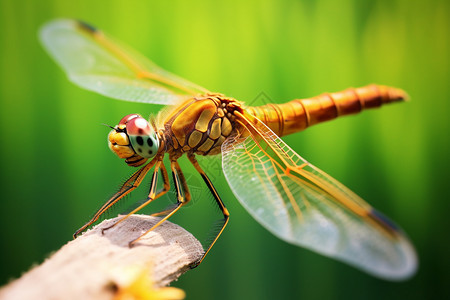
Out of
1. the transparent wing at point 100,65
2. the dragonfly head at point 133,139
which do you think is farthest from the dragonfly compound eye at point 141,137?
the transparent wing at point 100,65

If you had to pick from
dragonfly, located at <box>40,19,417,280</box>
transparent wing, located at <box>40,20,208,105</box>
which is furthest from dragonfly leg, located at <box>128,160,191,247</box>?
transparent wing, located at <box>40,20,208,105</box>

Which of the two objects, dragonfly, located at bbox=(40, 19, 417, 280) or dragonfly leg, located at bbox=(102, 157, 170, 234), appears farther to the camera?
dragonfly leg, located at bbox=(102, 157, 170, 234)

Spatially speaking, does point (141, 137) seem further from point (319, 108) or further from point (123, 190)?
point (319, 108)

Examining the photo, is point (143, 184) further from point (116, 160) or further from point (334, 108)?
point (334, 108)

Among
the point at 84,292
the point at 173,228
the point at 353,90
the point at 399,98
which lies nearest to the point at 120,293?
the point at 84,292

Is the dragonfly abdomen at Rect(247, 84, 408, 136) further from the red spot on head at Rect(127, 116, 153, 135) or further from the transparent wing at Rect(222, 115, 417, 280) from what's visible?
the red spot on head at Rect(127, 116, 153, 135)

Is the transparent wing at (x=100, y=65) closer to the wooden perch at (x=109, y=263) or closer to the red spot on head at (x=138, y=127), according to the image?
the red spot on head at (x=138, y=127)

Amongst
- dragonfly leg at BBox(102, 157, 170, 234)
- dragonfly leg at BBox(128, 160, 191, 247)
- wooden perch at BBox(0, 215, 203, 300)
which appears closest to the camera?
wooden perch at BBox(0, 215, 203, 300)
